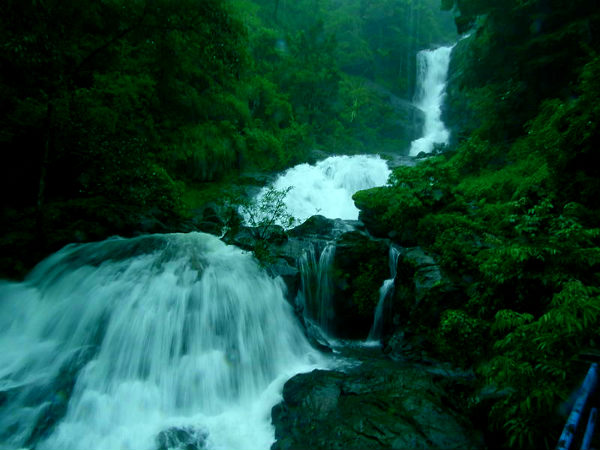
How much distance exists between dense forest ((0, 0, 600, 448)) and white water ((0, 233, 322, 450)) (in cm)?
181

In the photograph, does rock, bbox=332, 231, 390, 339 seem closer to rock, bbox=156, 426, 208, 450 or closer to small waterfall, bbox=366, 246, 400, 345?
small waterfall, bbox=366, 246, 400, 345

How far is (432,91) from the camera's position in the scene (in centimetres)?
3838

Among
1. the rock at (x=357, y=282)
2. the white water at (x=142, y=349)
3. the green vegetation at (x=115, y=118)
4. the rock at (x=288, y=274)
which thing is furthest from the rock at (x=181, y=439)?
the green vegetation at (x=115, y=118)

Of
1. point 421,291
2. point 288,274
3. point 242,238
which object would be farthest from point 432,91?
point 421,291

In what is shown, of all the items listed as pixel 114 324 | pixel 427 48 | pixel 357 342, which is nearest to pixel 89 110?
pixel 114 324

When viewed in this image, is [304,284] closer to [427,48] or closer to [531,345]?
[531,345]

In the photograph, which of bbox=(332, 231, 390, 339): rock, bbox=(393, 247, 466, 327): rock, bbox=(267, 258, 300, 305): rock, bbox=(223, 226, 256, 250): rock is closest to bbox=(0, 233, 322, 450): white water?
bbox=(267, 258, 300, 305): rock

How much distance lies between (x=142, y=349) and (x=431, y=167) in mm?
9206

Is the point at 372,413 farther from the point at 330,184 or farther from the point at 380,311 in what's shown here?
the point at 330,184

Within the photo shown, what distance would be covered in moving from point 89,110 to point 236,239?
528 centimetres

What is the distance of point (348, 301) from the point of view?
8.73m

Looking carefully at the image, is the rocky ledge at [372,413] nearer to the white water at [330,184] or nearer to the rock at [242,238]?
the rock at [242,238]

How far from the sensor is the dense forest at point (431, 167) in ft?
14.3

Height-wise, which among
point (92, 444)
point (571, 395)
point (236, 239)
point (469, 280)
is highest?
point (236, 239)
